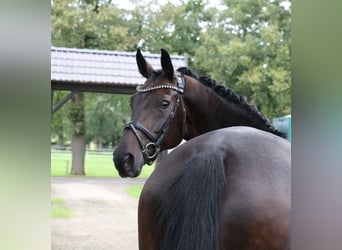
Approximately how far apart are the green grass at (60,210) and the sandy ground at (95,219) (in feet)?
0.27

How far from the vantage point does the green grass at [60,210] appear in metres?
5.50

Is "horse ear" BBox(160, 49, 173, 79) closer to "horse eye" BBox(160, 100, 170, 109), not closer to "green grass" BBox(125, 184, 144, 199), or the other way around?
"horse eye" BBox(160, 100, 170, 109)

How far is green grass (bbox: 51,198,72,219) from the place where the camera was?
18.0ft

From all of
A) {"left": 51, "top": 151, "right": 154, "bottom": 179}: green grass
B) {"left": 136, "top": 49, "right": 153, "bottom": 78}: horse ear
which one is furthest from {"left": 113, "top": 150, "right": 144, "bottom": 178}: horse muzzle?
{"left": 51, "top": 151, "right": 154, "bottom": 179}: green grass

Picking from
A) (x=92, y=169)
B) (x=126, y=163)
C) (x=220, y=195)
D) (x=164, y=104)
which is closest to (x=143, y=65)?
(x=164, y=104)

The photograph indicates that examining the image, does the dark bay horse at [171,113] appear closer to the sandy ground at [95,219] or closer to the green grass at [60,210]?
the sandy ground at [95,219]

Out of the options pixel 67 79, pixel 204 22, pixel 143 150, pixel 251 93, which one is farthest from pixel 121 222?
pixel 204 22

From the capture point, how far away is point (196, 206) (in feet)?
3.59

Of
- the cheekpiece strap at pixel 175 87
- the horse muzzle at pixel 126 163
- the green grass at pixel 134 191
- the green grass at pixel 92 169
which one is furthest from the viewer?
the green grass at pixel 92 169

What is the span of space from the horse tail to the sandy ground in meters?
3.05

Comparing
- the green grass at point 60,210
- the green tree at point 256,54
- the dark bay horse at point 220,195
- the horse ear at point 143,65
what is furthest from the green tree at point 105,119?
the dark bay horse at point 220,195

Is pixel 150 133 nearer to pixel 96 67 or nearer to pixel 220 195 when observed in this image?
pixel 220 195
